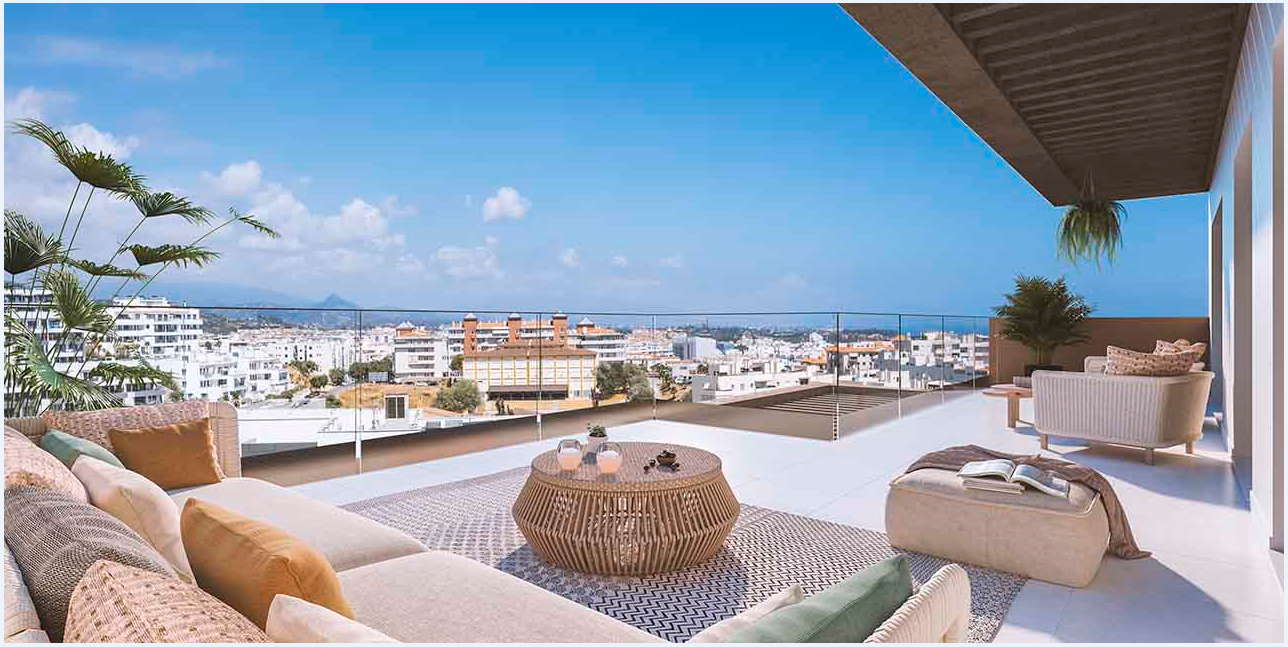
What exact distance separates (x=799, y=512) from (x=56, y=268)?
377 centimetres

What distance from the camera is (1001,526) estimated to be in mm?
2582

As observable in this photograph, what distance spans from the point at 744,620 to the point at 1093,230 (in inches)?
245

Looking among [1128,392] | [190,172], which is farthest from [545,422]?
[190,172]

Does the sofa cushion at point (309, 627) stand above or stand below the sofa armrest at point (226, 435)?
above

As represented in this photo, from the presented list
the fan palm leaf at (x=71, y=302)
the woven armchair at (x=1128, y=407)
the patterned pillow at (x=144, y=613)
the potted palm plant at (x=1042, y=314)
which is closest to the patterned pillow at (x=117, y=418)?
the fan palm leaf at (x=71, y=302)

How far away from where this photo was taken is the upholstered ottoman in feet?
7.98

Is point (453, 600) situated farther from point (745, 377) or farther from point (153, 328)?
point (745, 377)

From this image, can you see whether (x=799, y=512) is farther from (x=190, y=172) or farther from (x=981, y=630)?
(x=190, y=172)

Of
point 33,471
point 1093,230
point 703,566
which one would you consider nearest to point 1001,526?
point 703,566

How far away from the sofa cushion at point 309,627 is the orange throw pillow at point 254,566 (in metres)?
0.13

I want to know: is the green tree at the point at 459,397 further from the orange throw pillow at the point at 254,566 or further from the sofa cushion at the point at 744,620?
the sofa cushion at the point at 744,620

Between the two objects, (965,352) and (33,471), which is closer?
(33,471)

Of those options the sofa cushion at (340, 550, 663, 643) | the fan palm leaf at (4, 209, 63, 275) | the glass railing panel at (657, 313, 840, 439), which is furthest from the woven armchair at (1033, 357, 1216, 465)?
the fan palm leaf at (4, 209, 63, 275)

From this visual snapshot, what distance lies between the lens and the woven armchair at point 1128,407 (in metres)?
4.30
